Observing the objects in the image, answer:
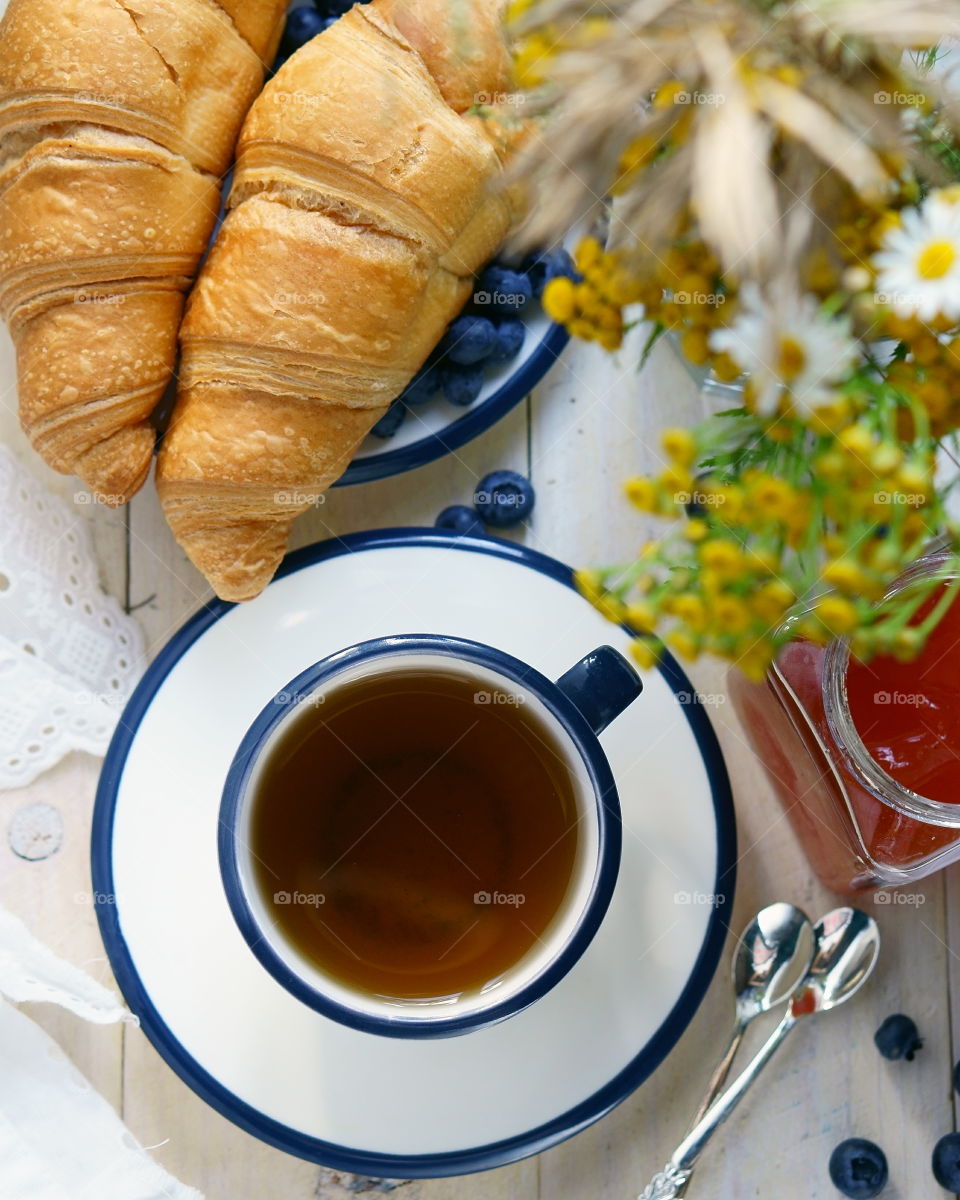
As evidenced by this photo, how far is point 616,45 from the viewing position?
1.67 ft

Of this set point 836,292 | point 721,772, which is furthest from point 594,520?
point 836,292

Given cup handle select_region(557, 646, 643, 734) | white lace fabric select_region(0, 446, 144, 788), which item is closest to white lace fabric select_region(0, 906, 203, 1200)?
white lace fabric select_region(0, 446, 144, 788)

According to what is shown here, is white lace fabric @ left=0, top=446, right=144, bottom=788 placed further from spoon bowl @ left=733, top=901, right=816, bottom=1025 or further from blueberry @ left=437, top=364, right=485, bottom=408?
spoon bowl @ left=733, top=901, right=816, bottom=1025

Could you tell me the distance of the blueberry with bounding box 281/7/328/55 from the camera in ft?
3.35

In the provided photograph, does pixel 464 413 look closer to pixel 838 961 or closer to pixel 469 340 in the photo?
pixel 469 340

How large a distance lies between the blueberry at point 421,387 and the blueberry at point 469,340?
0.08 ft

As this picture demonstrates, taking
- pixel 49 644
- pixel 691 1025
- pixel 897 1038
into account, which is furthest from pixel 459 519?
pixel 897 1038

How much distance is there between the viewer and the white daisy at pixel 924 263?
1.79ft

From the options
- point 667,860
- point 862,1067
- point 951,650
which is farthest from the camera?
point 862,1067

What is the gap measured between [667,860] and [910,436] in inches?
18.7

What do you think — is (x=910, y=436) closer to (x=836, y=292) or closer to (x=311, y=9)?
(x=836, y=292)

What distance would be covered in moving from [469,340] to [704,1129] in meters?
0.72

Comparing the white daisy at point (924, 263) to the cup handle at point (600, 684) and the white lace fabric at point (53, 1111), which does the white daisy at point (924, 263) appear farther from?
the white lace fabric at point (53, 1111)

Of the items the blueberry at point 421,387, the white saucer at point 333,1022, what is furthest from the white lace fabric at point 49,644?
the blueberry at point 421,387
